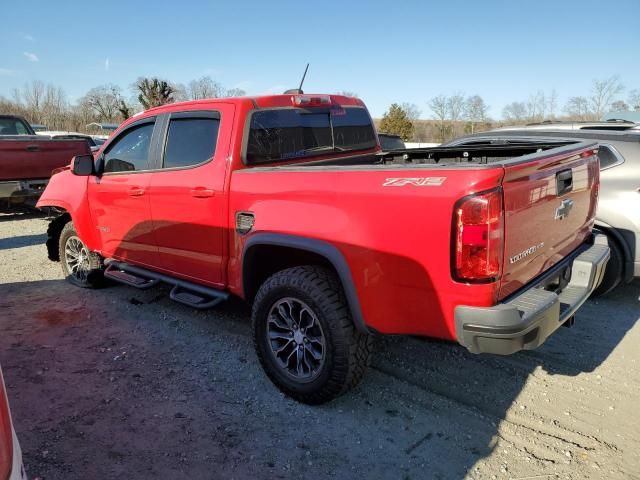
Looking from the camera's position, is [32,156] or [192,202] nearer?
[192,202]

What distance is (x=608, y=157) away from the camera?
16.0 feet

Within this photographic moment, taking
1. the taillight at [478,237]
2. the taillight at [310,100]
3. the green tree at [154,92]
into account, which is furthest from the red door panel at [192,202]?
the green tree at [154,92]

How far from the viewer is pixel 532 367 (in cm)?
361

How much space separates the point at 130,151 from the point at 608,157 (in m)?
4.63

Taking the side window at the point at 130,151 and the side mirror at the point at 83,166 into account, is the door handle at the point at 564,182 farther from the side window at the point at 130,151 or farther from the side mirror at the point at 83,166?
the side mirror at the point at 83,166

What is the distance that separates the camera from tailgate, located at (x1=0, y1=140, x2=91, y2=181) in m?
9.02

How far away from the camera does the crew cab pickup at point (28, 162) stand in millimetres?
9016

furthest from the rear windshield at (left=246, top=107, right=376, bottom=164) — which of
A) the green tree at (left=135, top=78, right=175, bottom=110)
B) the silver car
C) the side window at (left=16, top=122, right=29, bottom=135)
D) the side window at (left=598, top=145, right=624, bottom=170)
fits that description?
the green tree at (left=135, top=78, right=175, bottom=110)

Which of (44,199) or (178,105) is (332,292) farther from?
(44,199)

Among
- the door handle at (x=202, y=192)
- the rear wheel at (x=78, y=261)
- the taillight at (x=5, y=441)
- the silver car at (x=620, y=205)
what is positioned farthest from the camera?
the rear wheel at (x=78, y=261)

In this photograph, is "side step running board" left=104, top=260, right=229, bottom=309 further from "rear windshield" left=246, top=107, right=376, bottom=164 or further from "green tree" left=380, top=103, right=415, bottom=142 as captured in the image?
"green tree" left=380, top=103, right=415, bottom=142

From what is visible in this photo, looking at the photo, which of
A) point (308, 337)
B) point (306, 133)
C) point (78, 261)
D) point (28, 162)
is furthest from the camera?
point (28, 162)

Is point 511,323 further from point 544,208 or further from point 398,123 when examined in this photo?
point 398,123

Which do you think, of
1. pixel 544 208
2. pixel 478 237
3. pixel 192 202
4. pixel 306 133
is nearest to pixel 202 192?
pixel 192 202
